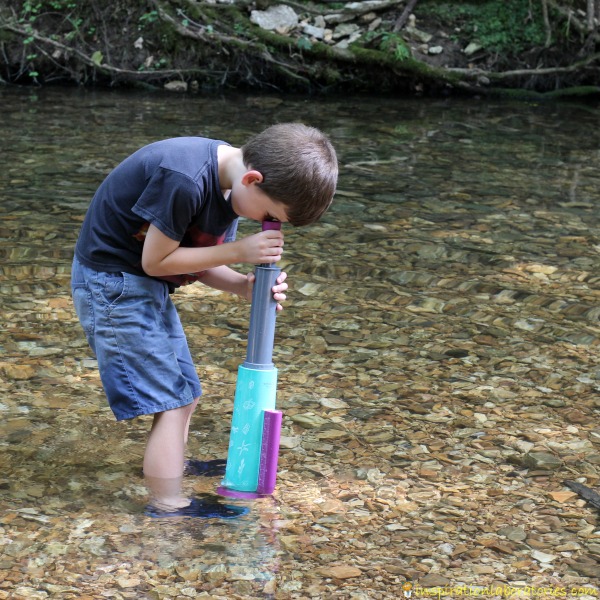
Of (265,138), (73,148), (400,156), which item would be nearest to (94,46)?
(73,148)

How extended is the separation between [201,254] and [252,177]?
0.26 meters

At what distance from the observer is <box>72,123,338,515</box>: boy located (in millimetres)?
2326

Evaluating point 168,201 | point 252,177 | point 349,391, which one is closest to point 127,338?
point 168,201

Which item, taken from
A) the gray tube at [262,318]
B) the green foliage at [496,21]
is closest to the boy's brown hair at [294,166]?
the gray tube at [262,318]

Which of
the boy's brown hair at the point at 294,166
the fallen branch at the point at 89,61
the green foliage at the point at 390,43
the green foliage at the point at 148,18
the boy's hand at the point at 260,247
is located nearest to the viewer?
the boy's brown hair at the point at 294,166

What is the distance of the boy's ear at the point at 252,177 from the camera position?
7.53 ft

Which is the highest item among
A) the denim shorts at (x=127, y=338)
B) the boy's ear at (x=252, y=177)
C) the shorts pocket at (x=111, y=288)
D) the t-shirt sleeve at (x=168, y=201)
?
the boy's ear at (x=252, y=177)

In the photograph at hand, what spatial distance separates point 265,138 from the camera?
7.66ft

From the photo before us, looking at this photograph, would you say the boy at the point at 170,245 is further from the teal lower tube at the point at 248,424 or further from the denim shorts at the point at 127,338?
the teal lower tube at the point at 248,424

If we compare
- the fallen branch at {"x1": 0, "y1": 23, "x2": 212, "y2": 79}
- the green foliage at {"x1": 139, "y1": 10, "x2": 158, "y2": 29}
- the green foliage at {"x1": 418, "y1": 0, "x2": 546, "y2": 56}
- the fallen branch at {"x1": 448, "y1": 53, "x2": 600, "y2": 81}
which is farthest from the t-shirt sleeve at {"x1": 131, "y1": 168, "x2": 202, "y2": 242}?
the green foliage at {"x1": 418, "y1": 0, "x2": 546, "y2": 56}

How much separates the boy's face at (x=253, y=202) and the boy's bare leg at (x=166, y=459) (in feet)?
2.01

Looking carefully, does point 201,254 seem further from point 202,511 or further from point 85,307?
point 202,511

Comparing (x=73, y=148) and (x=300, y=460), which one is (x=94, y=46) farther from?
(x=300, y=460)

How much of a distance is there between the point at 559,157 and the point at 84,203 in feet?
12.5
